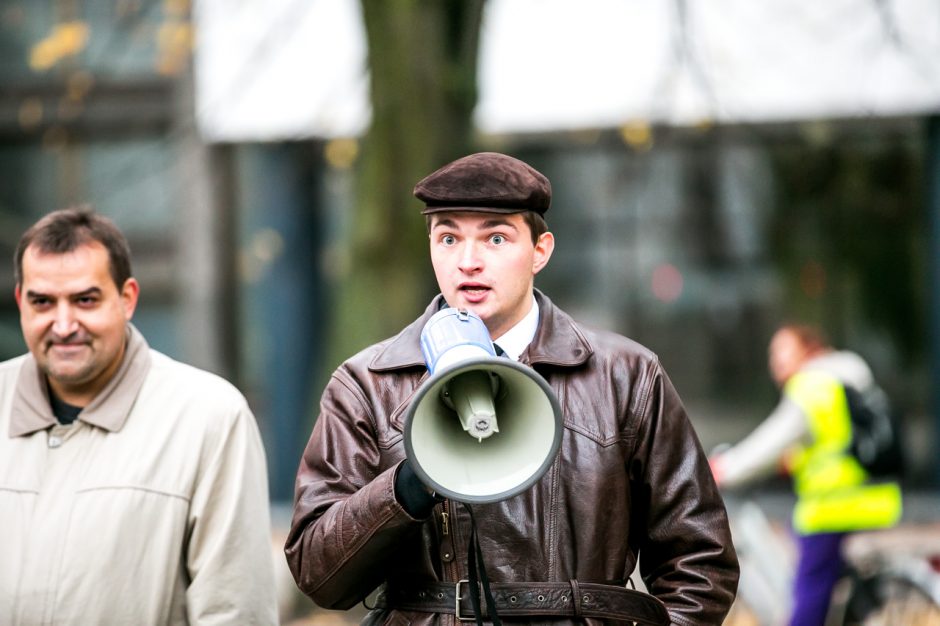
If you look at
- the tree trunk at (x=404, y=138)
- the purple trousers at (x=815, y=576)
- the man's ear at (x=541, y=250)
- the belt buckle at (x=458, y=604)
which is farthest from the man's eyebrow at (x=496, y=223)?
the tree trunk at (x=404, y=138)

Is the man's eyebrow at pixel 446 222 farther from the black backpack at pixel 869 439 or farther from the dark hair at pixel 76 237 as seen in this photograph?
the black backpack at pixel 869 439

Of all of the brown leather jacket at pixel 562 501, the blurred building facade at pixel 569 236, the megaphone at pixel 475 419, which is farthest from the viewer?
the blurred building facade at pixel 569 236

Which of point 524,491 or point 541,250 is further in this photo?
point 541,250

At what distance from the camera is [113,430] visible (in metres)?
3.58

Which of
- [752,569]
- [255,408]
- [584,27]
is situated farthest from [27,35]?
[752,569]

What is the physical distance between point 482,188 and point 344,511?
0.72 meters

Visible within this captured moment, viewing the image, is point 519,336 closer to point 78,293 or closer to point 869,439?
point 78,293

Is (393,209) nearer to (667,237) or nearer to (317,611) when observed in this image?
(317,611)

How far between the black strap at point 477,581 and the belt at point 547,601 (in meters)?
0.03

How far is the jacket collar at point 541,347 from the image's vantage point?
3031 millimetres

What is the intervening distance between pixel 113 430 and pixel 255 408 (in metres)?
10.3

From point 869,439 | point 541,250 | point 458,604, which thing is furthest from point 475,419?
point 869,439

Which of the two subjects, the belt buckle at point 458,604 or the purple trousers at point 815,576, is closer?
the belt buckle at point 458,604

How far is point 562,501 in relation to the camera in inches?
116
